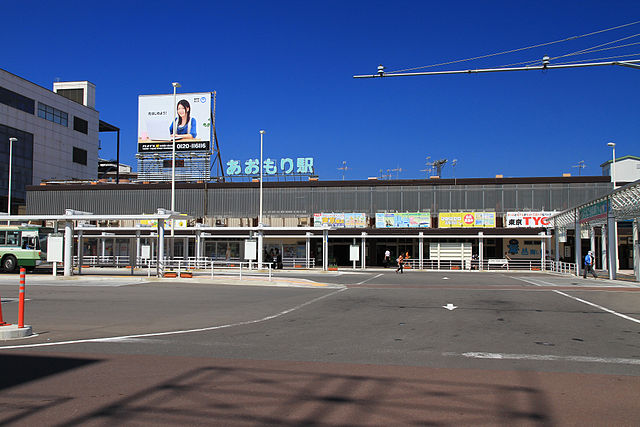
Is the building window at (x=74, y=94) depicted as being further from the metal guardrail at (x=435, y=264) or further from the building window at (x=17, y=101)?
the metal guardrail at (x=435, y=264)

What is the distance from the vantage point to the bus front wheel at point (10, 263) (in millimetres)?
34250

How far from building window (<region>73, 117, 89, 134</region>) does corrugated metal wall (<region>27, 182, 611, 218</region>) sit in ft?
70.7

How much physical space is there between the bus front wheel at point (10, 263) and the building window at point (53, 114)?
45.7m

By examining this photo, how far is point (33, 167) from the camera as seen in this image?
71812 millimetres

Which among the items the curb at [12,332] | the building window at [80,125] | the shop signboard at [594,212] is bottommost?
the curb at [12,332]

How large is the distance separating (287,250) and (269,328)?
4072 cm

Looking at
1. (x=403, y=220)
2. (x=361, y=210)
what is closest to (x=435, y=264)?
(x=403, y=220)

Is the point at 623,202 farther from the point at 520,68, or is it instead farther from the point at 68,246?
the point at 68,246

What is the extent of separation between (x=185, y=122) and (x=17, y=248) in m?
27.4

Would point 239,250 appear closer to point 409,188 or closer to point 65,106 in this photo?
point 409,188

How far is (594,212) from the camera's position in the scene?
34938 mm

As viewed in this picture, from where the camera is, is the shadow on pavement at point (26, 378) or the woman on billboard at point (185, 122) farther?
the woman on billboard at point (185, 122)

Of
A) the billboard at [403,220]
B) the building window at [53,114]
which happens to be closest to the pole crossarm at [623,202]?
the billboard at [403,220]

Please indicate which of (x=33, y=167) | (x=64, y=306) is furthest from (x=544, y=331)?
(x=33, y=167)
